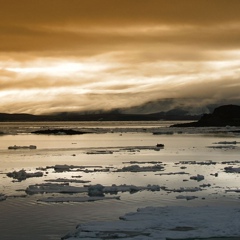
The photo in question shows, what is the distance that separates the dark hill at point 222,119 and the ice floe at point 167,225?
383 feet

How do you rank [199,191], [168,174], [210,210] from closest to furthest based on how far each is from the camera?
1. [210,210]
2. [199,191]
3. [168,174]

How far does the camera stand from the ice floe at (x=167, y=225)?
12344mm

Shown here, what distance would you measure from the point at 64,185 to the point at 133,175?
554 centimetres

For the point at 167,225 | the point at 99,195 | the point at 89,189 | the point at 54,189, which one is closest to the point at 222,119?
the point at 54,189

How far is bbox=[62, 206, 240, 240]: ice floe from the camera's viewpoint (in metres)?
12.3

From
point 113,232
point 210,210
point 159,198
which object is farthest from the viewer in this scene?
point 159,198

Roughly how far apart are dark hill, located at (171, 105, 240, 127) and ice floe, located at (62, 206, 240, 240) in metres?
117

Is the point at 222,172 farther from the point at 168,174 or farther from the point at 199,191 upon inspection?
the point at 199,191

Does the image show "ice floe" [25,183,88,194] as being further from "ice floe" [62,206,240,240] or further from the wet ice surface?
"ice floe" [62,206,240,240]

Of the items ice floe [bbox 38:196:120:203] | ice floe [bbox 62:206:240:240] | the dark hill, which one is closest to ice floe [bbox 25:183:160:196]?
ice floe [bbox 38:196:120:203]

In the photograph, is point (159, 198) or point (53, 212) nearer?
point (53, 212)

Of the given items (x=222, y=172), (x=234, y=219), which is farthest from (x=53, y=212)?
(x=222, y=172)

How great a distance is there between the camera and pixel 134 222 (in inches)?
539

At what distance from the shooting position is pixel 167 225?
1334 centimetres
